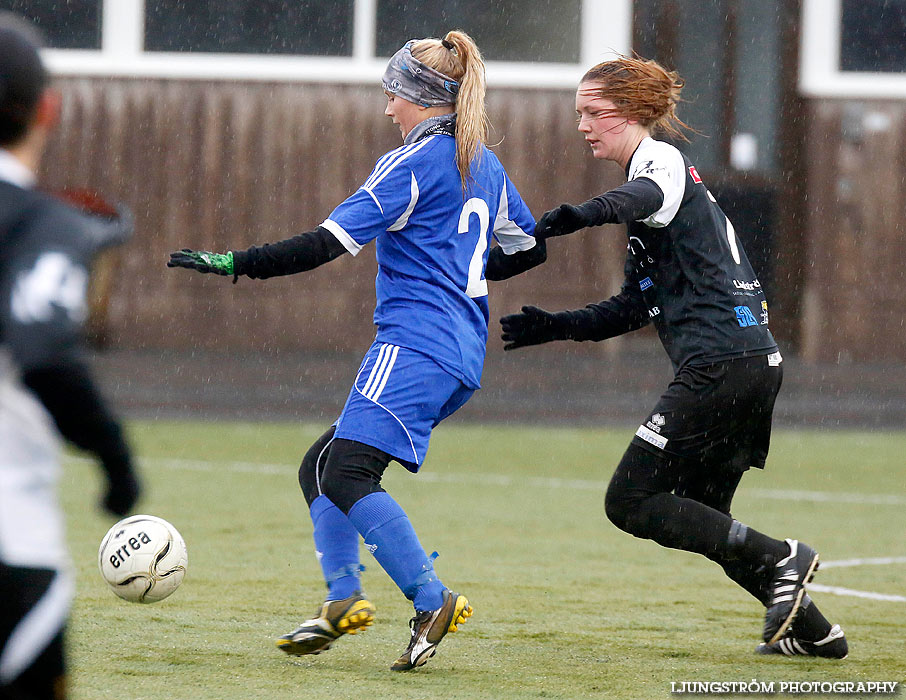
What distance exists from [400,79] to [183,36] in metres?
11.9

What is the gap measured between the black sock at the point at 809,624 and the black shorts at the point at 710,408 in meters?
0.58

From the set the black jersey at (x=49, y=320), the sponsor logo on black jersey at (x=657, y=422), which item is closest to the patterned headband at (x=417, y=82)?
the sponsor logo on black jersey at (x=657, y=422)

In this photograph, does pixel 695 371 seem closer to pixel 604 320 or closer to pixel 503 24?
pixel 604 320

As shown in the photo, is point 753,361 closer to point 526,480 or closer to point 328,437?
point 328,437

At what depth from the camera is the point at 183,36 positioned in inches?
626

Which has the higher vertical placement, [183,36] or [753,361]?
[183,36]

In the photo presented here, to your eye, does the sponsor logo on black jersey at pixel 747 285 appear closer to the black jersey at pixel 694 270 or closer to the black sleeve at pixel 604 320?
the black jersey at pixel 694 270

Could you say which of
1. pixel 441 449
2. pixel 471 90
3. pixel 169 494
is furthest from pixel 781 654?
pixel 441 449

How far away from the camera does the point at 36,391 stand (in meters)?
2.26

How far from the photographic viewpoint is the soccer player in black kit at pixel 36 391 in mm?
2197

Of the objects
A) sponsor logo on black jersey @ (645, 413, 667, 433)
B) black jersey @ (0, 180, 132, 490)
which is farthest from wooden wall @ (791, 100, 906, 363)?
black jersey @ (0, 180, 132, 490)

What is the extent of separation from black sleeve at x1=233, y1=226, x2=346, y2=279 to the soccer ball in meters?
1.28

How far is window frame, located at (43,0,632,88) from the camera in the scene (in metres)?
15.8

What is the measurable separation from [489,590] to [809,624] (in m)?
1.73
